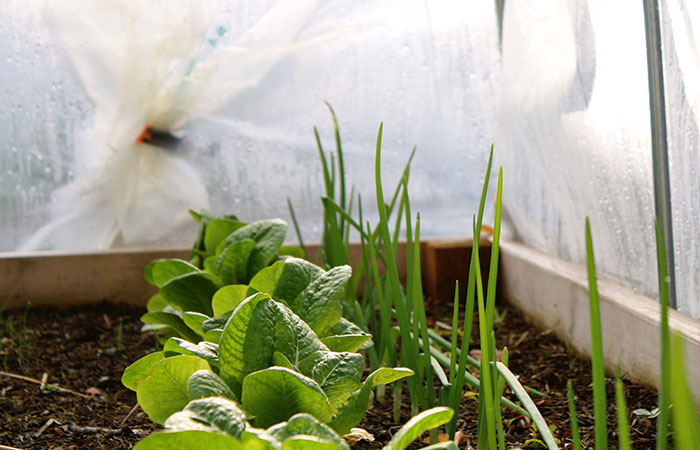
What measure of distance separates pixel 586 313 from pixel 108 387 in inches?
34.2

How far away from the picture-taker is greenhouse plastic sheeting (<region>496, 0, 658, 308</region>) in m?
1.07

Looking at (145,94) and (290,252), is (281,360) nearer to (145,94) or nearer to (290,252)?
(290,252)

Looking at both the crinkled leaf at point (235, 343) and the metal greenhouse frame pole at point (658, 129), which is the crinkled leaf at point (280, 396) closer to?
the crinkled leaf at point (235, 343)

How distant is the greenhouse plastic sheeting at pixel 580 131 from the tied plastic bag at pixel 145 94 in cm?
62

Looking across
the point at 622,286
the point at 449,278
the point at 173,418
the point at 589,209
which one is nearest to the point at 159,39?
the point at 449,278

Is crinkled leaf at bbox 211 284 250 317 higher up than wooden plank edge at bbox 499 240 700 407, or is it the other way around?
crinkled leaf at bbox 211 284 250 317

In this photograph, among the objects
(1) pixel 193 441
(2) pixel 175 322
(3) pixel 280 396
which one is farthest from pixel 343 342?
(2) pixel 175 322

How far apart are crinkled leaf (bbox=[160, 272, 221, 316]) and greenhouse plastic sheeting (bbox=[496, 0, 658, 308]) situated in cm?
73

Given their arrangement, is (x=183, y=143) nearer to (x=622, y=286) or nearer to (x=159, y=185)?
(x=159, y=185)

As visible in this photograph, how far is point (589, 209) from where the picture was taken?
129 centimetres

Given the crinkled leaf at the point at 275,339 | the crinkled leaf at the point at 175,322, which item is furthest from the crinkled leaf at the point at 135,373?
the crinkled leaf at the point at 175,322

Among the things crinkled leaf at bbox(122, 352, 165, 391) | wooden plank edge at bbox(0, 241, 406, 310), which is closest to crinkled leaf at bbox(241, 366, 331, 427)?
crinkled leaf at bbox(122, 352, 165, 391)

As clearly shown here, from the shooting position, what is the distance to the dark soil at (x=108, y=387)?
84 cm

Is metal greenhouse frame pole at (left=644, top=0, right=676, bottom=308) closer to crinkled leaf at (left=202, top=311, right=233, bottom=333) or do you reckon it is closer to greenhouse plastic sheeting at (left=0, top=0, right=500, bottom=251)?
crinkled leaf at (left=202, top=311, right=233, bottom=333)
